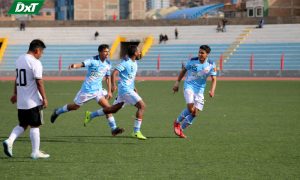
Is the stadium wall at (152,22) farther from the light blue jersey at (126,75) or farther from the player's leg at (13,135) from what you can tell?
the player's leg at (13,135)

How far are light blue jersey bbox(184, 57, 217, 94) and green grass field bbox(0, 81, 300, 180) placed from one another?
94 cm

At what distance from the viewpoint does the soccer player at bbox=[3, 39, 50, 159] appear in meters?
9.42

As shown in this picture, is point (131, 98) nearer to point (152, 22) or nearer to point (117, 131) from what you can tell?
point (117, 131)

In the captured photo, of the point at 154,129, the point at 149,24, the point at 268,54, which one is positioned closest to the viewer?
the point at 154,129

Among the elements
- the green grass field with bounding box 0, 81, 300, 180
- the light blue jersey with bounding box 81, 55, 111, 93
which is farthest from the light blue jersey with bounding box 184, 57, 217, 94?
the light blue jersey with bounding box 81, 55, 111, 93

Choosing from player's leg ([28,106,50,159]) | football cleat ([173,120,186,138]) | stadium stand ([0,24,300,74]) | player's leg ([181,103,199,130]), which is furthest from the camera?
stadium stand ([0,24,300,74])

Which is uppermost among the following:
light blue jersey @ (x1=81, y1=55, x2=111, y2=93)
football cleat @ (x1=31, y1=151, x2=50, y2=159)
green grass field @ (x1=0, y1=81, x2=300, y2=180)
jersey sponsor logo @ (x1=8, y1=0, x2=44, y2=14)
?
Result: jersey sponsor logo @ (x1=8, y1=0, x2=44, y2=14)

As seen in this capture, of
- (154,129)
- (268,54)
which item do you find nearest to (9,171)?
(154,129)

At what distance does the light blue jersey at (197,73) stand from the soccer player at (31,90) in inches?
151

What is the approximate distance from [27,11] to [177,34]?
521 inches

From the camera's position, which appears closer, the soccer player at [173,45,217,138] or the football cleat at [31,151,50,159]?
the football cleat at [31,151,50,159]

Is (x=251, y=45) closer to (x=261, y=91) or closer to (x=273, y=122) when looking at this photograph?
(x=261, y=91)

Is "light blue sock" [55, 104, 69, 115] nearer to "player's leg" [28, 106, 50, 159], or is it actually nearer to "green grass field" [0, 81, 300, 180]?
"green grass field" [0, 81, 300, 180]

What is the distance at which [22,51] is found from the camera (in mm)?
49562
